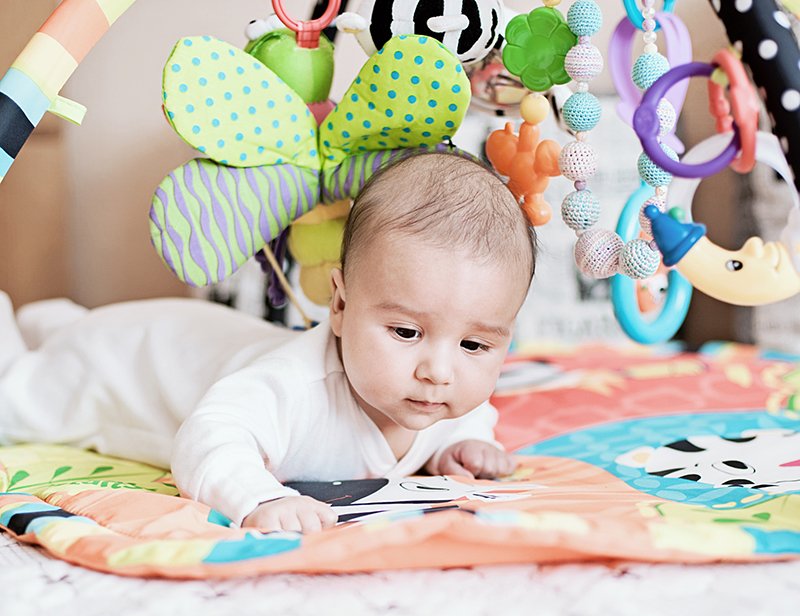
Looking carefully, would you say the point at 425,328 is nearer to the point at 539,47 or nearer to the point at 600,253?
the point at 600,253

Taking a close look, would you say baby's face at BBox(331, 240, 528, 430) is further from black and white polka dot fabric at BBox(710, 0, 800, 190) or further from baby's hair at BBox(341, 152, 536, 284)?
black and white polka dot fabric at BBox(710, 0, 800, 190)

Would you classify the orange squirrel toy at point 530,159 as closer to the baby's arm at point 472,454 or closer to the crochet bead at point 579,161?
the crochet bead at point 579,161

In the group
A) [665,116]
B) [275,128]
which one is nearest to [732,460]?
[665,116]

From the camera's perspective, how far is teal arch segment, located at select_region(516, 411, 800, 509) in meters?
0.71

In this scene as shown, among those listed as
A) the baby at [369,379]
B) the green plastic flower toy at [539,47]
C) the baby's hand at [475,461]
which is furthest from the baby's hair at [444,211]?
the baby's hand at [475,461]

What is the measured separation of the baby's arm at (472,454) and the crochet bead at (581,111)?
372 mm

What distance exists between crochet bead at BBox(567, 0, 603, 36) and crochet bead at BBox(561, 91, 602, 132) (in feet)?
0.19

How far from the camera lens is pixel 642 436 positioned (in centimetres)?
86

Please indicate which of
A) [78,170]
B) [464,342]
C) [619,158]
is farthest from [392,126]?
[78,170]

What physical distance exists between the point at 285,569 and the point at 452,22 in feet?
1.79

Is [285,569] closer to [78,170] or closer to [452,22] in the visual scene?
[452,22]

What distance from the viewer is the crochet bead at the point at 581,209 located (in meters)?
0.68

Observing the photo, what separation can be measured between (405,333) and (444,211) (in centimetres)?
12

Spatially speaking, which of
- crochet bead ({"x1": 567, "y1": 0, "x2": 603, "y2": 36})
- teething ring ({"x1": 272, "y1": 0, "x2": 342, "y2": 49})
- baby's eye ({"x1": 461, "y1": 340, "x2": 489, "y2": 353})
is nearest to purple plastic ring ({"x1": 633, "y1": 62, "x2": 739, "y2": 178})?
crochet bead ({"x1": 567, "y1": 0, "x2": 603, "y2": 36})
